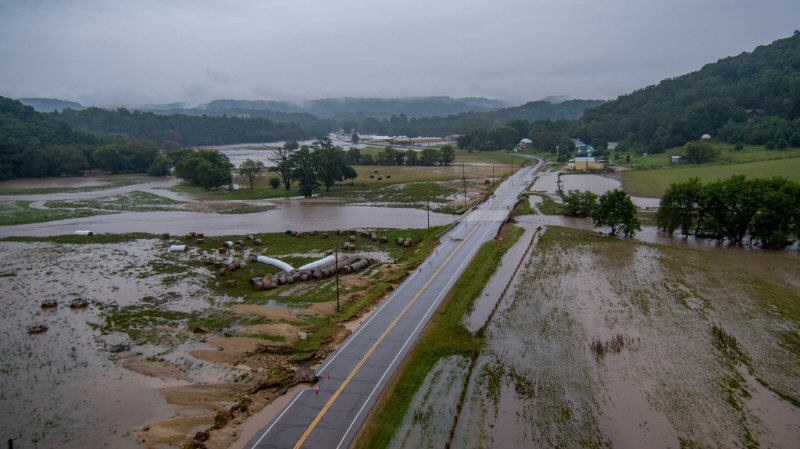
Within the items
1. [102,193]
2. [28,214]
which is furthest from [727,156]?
[28,214]

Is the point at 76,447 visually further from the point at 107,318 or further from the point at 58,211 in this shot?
the point at 58,211

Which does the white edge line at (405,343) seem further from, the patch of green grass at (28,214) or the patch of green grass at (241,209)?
the patch of green grass at (28,214)

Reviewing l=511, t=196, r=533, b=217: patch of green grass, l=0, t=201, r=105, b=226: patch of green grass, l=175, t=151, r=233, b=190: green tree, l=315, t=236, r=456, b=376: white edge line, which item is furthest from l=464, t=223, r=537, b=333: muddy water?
l=175, t=151, r=233, b=190: green tree

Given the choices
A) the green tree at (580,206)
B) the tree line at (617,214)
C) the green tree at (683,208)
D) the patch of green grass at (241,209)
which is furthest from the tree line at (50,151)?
the green tree at (683,208)

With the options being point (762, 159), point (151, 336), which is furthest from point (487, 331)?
point (762, 159)

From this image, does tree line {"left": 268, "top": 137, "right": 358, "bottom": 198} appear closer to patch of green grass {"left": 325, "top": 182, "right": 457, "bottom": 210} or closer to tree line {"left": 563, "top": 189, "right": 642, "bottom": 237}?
patch of green grass {"left": 325, "top": 182, "right": 457, "bottom": 210}

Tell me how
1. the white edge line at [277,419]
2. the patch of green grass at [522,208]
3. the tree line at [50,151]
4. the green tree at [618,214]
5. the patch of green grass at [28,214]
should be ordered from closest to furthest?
the white edge line at [277,419] < the green tree at [618,214] < the patch of green grass at [28,214] < the patch of green grass at [522,208] < the tree line at [50,151]

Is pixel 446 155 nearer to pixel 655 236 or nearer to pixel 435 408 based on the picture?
pixel 655 236
